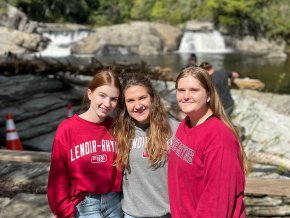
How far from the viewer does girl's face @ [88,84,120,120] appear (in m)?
2.89

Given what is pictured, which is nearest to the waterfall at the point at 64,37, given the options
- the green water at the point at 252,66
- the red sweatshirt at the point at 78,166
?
the green water at the point at 252,66

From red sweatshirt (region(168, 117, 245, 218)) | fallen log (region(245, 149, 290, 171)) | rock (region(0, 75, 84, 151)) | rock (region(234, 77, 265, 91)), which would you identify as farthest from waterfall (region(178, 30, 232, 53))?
red sweatshirt (region(168, 117, 245, 218))

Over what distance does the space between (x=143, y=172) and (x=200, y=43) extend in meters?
38.8

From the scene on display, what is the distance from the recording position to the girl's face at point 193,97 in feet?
8.01

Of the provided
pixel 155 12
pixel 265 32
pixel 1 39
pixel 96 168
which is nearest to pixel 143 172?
pixel 96 168

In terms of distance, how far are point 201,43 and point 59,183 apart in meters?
38.9

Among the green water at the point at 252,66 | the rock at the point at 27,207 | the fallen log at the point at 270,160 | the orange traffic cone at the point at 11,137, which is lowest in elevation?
the green water at the point at 252,66

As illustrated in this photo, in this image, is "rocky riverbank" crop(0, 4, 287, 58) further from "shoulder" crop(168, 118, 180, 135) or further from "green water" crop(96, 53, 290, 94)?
"shoulder" crop(168, 118, 180, 135)

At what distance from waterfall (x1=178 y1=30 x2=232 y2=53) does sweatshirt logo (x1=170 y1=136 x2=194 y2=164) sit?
37034 mm

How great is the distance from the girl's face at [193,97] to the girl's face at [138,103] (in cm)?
44

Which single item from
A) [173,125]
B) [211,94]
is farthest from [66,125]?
[211,94]

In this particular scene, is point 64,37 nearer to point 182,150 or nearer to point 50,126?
point 50,126

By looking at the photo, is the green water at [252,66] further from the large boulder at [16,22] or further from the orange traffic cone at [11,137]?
the large boulder at [16,22]

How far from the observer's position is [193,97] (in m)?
2.44
